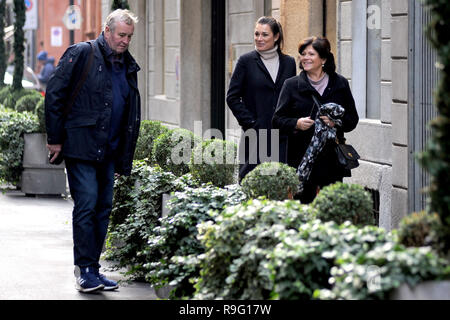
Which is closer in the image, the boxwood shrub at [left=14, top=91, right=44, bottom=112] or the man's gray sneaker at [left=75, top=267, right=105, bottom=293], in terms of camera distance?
the man's gray sneaker at [left=75, top=267, right=105, bottom=293]

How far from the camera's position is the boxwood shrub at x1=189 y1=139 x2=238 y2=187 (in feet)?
26.8

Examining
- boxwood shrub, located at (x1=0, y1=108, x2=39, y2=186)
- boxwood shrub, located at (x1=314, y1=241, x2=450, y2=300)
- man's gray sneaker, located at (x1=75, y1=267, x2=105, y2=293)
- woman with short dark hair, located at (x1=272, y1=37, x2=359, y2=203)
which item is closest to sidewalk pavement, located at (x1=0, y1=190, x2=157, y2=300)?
man's gray sneaker, located at (x1=75, y1=267, x2=105, y2=293)

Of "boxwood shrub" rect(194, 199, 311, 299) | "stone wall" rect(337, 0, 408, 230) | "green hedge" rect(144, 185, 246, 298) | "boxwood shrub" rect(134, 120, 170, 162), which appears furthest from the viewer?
"boxwood shrub" rect(134, 120, 170, 162)

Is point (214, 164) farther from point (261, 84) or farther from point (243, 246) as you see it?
point (243, 246)

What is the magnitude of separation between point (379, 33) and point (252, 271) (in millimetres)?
5839

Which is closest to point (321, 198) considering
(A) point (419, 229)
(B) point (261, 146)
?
(A) point (419, 229)

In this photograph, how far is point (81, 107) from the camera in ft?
24.9

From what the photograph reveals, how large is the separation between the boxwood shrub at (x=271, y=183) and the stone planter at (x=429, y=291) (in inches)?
96.1

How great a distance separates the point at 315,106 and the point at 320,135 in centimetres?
29

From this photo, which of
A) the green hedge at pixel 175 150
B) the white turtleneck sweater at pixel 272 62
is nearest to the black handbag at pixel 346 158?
the white turtleneck sweater at pixel 272 62

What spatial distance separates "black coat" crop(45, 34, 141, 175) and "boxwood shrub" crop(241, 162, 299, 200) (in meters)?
1.37

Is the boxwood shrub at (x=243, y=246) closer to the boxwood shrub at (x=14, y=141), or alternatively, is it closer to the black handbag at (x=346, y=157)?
the black handbag at (x=346, y=157)

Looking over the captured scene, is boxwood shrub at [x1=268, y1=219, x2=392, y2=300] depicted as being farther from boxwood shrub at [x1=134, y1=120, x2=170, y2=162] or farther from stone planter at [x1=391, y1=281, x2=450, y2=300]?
boxwood shrub at [x1=134, y1=120, x2=170, y2=162]
